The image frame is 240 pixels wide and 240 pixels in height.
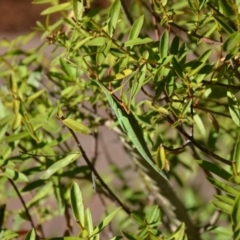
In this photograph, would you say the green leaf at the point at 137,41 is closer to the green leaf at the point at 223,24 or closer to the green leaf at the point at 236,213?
the green leaf at the point at 223,24

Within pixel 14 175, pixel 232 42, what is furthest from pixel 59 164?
pixel 232 42

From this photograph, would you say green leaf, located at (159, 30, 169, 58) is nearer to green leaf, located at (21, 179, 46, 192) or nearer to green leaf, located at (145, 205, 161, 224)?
green leaf, located at (145, 205, 161, 224)

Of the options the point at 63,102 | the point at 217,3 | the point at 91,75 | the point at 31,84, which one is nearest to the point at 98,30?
the point at 91,75

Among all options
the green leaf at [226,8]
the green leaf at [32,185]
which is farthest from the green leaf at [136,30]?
the green leaf at [32,185]

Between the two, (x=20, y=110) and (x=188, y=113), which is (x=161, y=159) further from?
(x=20, y=110)

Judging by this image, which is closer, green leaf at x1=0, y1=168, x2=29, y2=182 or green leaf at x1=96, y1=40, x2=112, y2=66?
green leaf at x1=96, y1=40, x2=112, y2=66

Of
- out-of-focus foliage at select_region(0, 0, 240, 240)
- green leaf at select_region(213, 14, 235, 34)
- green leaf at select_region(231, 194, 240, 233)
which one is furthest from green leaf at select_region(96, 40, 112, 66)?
green leaf at select_region(231, 194, 240, 233)

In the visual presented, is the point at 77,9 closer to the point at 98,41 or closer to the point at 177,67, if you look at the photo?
the point at 98,41
